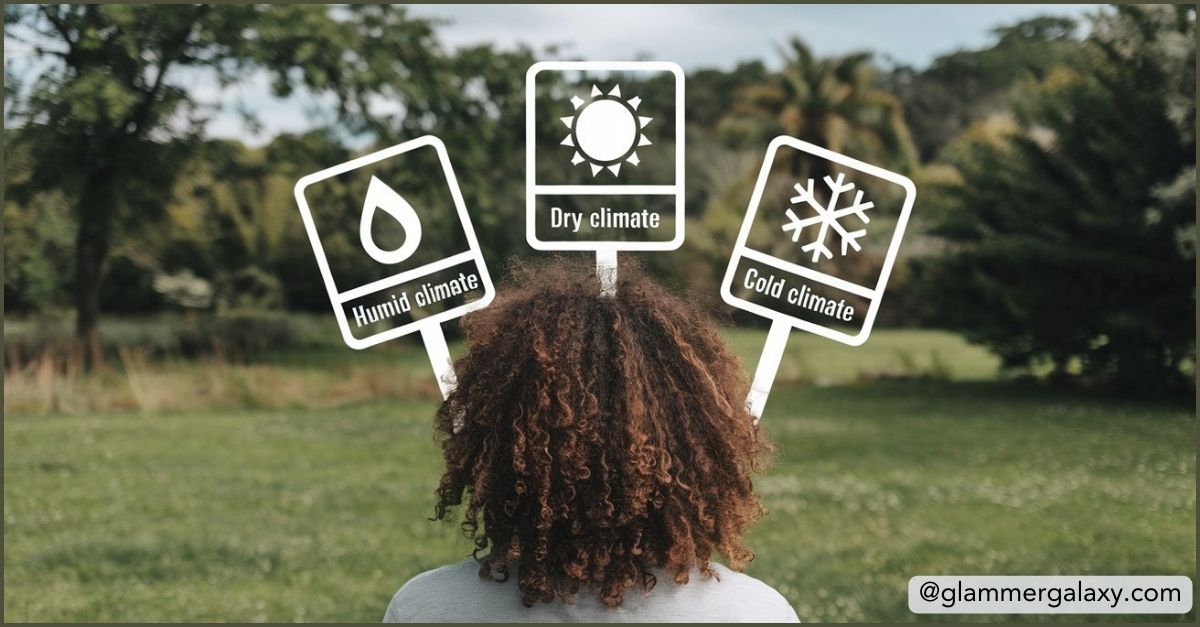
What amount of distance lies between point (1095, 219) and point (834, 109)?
53.7ft

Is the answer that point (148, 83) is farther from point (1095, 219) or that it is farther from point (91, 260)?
point (1095, 219)

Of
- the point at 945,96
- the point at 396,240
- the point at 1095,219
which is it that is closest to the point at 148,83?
the point at 396,240

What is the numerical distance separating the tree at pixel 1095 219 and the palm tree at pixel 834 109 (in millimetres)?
12770

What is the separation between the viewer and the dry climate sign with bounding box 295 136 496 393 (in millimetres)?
2578

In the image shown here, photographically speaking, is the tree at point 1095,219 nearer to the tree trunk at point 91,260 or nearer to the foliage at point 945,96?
the tree trunk at point 91,260

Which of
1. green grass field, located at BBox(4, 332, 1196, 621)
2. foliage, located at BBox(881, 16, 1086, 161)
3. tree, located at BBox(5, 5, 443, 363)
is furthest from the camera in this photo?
foliage, located at BBox(881, 16, 1086, 161)

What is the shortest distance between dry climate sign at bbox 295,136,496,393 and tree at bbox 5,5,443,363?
103 cm

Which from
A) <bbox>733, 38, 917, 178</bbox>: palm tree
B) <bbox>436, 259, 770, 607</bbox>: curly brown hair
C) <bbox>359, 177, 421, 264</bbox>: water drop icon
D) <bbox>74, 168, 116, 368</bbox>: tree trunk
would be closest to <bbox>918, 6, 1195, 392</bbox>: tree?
<bbox>359, 177, 421, 264</bbox>: water drop icon

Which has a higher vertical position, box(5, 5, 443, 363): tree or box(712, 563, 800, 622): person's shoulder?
box(712, 563, 800, 622): person's shoulder

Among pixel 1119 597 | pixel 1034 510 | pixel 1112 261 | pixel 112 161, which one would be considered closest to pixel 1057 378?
pixel 1112 261

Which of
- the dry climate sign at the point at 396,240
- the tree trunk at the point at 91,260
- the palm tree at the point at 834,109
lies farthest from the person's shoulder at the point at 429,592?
the palm tree at the point at 834,109

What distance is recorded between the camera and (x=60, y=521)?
8.48 m

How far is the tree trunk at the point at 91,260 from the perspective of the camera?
14844 millimetres

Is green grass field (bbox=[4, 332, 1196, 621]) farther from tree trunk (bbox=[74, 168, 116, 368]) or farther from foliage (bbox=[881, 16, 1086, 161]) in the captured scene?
foliage (bbox=[881, 16, 1086, 161])
